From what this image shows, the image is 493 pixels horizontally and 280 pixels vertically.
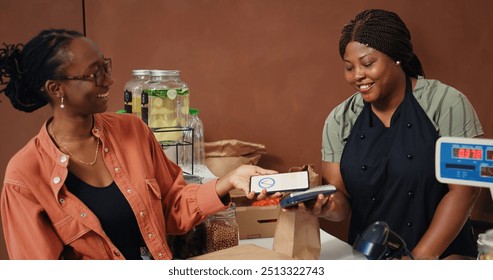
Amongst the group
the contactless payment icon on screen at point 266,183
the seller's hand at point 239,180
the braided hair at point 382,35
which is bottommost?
the seller's hand at point 239,180

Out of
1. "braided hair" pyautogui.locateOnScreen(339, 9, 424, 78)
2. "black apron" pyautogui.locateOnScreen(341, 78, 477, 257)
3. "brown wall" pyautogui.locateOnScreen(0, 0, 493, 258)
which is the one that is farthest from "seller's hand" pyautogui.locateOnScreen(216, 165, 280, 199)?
"brown wall" pyautogui.locateOnScreen(0, 0, 493, 258)

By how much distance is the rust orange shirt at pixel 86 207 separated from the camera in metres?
1.26

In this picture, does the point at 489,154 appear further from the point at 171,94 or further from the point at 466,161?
the point at 171,94

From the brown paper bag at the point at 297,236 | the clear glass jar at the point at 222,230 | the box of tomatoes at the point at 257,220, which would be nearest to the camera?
the brown paper bag at the point at 297,236

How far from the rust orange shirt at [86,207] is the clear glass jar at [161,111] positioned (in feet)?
1.00

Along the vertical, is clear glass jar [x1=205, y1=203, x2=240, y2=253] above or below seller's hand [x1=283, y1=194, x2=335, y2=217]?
below

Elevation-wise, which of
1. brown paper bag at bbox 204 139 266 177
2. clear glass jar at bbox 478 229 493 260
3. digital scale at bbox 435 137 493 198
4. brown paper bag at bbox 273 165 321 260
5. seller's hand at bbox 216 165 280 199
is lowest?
brown paper bag at bbox 204 139 266 177

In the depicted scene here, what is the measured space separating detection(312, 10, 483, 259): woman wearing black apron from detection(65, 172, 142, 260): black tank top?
1.60 feet

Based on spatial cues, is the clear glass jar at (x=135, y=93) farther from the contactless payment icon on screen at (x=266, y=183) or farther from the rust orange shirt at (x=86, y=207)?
the contactless payment icon on screen at (x=266, y=183)

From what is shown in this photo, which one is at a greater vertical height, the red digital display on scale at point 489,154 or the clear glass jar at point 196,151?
the red digital display on scale at point 489,154

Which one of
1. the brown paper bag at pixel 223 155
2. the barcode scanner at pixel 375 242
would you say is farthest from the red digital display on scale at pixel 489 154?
the brown paper bag at pixel 223 155

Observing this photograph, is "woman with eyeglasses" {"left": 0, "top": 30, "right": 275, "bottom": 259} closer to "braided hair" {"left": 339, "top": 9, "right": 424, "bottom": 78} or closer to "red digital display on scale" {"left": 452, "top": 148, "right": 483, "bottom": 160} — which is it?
"braided hair" {"left": 339, "top": 9, "right": 424, "bottom": 78}

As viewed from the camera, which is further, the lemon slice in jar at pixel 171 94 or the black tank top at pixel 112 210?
the lemon slice in jar at pixel 171 94

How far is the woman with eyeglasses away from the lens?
127 centimetres
